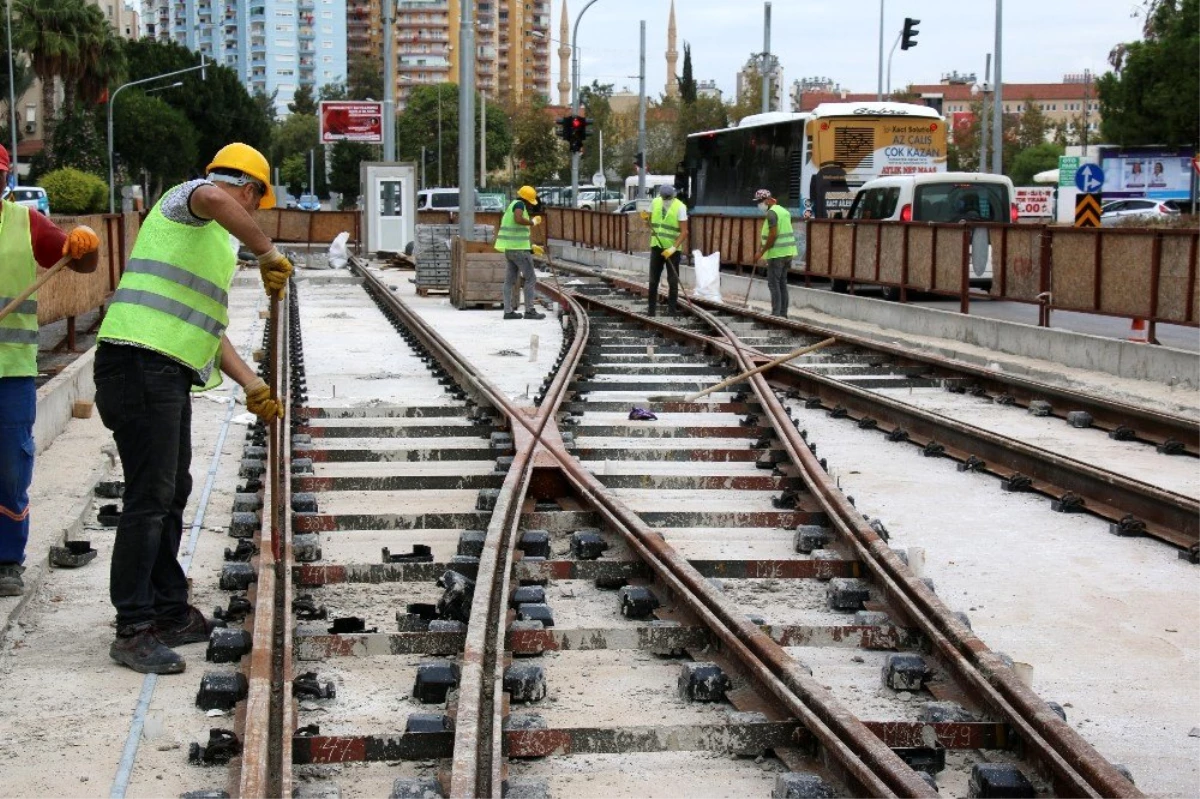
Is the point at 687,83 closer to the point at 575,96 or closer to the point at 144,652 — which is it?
the point at 575,96

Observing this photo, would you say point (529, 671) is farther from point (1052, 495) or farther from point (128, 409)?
point (1052, 495)

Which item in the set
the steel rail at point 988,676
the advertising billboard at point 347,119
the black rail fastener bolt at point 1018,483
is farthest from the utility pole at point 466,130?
the steel rail at point 988,676

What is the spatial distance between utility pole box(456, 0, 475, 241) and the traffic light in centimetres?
1434

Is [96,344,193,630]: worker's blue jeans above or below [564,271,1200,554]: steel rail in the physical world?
above

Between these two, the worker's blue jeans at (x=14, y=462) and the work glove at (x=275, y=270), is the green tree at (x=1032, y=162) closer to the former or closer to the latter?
the worker's blue jeans at (x=14, y=462)

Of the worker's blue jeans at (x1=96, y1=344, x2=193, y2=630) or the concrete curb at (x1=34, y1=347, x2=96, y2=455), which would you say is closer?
the worker's blue jeans at (x1=96, y1=344, x2=193, y2=630)

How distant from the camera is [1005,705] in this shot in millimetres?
4727

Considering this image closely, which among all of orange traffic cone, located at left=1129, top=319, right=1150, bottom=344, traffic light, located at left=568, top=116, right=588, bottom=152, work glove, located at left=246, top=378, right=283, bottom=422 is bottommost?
orange traffic cone, located at left=1129, top=319, right=1150, bottom=344

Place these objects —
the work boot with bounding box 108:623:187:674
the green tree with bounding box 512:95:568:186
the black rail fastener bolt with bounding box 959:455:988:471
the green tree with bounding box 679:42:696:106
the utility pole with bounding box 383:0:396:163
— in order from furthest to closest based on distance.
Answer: the green tree with bounding box 679:42:696:106
the green tree with bounding box 512:95:568:186
the utility pole with bounding box 383:0:396:163
the black rail fastener bolt with bounding box 959:455:988:471
the work boot with bounding box 108:623:187:674

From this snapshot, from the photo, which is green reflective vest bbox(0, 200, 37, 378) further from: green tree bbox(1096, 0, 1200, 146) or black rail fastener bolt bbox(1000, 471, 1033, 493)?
green tree bbox(1096, 0, 1200, 146)

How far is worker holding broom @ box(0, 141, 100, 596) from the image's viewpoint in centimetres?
647

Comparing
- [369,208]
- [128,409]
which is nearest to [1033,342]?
[128,409]

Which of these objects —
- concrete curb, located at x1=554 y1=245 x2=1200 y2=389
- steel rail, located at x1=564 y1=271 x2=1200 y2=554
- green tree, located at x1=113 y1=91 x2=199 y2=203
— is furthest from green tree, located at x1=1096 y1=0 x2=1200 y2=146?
steel rail, located at x1=564 y1=271 x2=1200 y2=554

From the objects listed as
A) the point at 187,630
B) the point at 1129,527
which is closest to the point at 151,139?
the point at 1129,527
